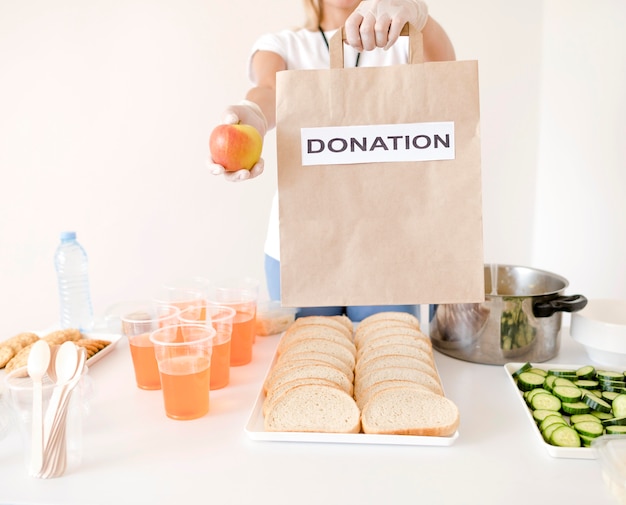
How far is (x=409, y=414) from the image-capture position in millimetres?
980

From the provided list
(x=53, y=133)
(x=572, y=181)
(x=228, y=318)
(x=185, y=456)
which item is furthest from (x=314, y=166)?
(x=53, y=133)

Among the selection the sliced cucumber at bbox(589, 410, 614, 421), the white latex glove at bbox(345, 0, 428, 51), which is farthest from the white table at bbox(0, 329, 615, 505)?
the white latex glove at bbox(345, 0, 428, 51)

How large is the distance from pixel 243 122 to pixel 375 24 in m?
0.36

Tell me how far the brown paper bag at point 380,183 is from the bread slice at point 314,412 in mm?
187

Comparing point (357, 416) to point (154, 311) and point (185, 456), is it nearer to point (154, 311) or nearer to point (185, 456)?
point (185, 456)

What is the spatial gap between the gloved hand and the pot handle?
2.23 feet

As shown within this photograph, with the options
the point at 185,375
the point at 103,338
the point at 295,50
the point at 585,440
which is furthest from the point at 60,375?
the point at 295,50

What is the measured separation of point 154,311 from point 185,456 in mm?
471

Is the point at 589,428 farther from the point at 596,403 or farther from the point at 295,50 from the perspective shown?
the point at 295,50

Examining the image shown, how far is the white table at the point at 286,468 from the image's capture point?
825mm

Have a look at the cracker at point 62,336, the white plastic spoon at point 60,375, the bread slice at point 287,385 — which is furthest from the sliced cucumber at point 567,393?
the cracker at point 62,336

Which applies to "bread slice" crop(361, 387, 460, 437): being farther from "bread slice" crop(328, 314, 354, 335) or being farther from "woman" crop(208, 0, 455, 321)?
"woman" crop(208, 0, 455, 321)

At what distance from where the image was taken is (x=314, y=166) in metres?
0.93

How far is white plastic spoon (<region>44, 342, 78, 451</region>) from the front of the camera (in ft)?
2.87
